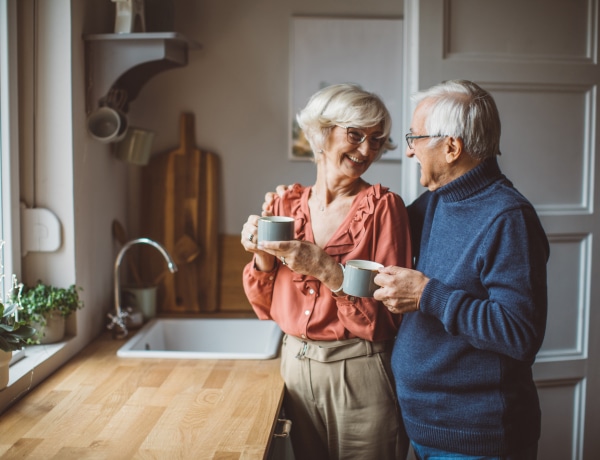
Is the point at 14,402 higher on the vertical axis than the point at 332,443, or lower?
higher

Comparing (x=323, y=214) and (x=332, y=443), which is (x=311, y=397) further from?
(x=323, y=214)

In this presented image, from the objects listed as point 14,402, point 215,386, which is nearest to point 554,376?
point 215,386

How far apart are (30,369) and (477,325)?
3.81 feet

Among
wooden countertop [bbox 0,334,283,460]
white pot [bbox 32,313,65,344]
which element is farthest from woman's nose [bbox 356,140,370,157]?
white pot [bbox 32,313,65,344]

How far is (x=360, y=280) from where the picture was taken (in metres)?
1.34

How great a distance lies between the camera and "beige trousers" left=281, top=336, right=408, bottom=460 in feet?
5.23

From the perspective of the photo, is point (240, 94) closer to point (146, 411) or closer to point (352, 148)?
point (352, 148)

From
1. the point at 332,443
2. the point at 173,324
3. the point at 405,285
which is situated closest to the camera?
the point at 405,285

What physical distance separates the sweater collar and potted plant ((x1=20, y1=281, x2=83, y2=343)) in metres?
1.17

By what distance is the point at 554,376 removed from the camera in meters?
2.07

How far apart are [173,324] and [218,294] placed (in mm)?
229

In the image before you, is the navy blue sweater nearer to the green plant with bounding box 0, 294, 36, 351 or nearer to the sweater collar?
the sweater collar

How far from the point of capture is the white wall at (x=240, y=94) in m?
2.39

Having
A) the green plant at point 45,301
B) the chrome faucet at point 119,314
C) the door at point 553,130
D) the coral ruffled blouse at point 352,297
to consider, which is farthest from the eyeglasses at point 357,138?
the green plant at point 45,301
